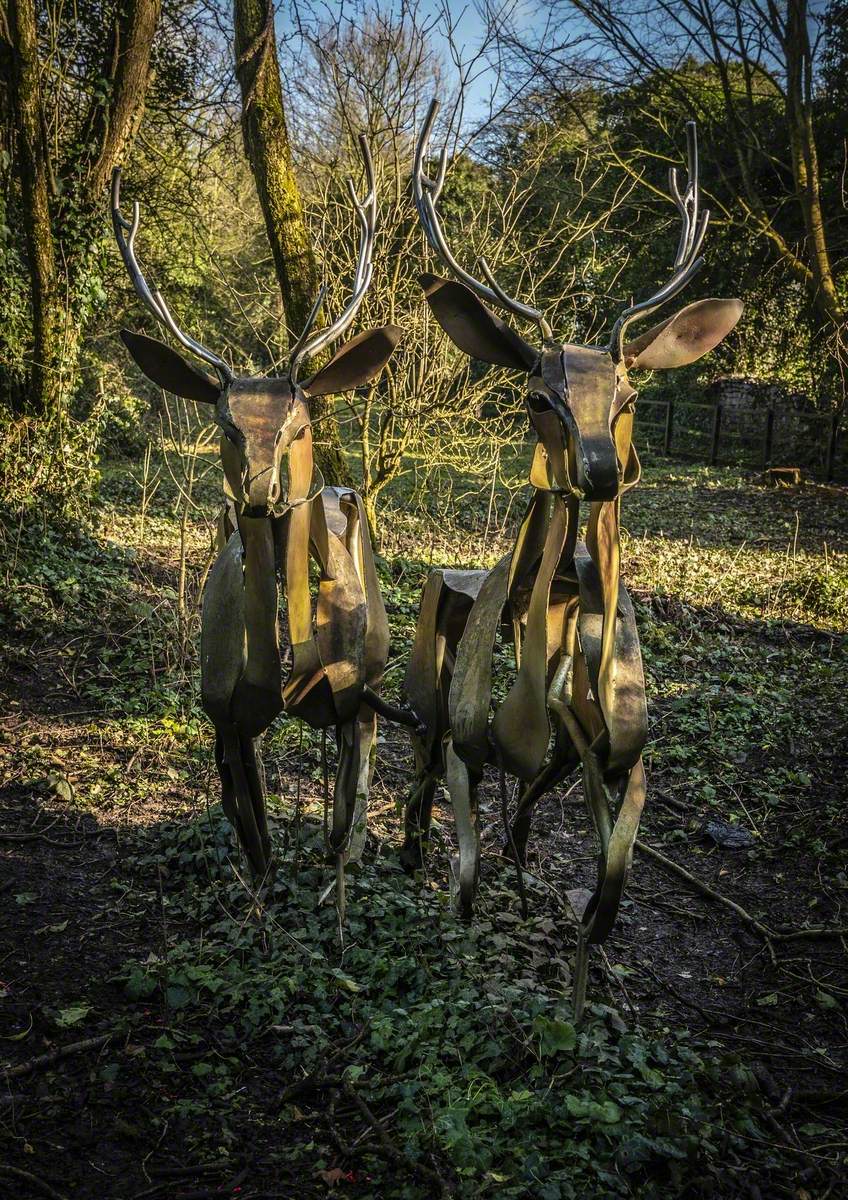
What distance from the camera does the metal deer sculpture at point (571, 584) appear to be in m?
2.90

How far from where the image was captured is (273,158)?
7527 mm

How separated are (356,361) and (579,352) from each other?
939mm

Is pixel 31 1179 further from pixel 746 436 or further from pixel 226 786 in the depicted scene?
pixel 746 436

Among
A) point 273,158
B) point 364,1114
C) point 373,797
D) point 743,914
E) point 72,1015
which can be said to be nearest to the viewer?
point 364,1114

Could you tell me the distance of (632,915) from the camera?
4.38 meters

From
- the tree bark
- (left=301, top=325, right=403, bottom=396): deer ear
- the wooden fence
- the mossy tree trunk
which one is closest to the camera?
(left=301, top=325, right=403, bottom=396): deer ear

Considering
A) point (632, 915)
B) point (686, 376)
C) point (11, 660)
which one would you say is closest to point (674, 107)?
point (686, 376)

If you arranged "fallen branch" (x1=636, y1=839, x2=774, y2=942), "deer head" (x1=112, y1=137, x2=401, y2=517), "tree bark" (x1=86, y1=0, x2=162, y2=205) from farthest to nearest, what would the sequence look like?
"tree bark" (x1=86, y1=0, x2=162, y2=205)
"fallen branch" (x1=636, y1=839, x2=774, y2=942)
"deer head" (x1=112, y1=137, x2=401, y2=517)

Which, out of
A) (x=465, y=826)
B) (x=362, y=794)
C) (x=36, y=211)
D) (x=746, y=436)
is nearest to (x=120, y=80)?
(x=36, y=211)

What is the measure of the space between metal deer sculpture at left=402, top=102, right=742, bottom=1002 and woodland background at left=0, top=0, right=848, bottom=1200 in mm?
589

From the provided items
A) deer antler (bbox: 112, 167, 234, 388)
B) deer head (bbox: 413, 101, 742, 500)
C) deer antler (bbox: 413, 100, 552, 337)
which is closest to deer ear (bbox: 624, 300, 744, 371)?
deer head (bbox: 413, 101, 742, 500)

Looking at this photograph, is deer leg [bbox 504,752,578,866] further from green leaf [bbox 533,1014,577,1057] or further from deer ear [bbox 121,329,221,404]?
deer ear [bbox 121,329,221,404]

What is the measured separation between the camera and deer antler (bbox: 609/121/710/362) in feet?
9.73

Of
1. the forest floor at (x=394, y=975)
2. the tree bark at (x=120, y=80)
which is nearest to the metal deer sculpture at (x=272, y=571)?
the forest floor at (x=394, y=975)
